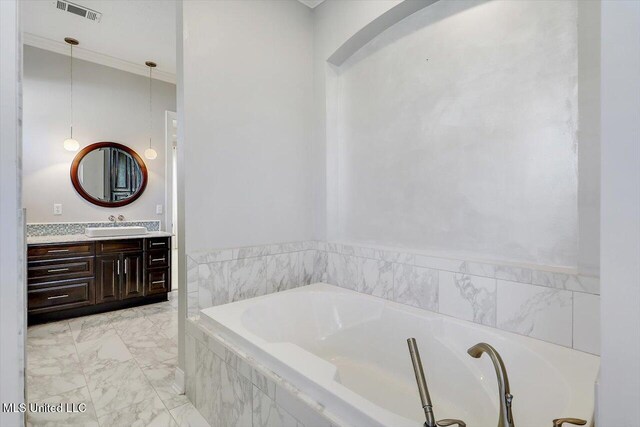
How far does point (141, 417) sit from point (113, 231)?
2453mm

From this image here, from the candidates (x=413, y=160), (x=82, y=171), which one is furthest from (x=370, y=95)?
(x=82, y=171)

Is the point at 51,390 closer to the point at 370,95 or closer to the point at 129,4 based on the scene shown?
the point at 370,95

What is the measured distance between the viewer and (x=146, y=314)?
341 cm

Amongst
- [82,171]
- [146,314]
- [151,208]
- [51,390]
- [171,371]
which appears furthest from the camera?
[151,208]

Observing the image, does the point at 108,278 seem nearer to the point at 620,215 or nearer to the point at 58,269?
the point at 58,269

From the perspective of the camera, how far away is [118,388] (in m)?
2.05

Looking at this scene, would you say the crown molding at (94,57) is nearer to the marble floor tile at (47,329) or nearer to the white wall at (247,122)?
the white wall at (247,122)

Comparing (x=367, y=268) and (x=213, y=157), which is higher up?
(x=213, y=157)

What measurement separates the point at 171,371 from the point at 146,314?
54.9 inches

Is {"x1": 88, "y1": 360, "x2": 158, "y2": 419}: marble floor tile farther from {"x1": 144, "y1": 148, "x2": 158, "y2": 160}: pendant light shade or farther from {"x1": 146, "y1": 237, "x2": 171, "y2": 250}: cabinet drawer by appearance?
{"x1": 144, "y1": 148, "x2": 158, "y2": 160}: pendant light shade

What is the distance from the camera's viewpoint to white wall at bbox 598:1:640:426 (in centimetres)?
51

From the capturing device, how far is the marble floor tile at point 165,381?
195cm

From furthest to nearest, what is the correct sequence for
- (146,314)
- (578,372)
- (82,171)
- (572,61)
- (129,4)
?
1. (82,171)
2. (146,314)
3. (129,4)
4. (572,61)
5. (578,372)

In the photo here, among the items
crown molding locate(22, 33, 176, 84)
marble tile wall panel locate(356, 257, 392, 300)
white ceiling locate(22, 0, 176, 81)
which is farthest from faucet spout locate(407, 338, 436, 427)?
crown molding locate(22, 33, 176, 84)
